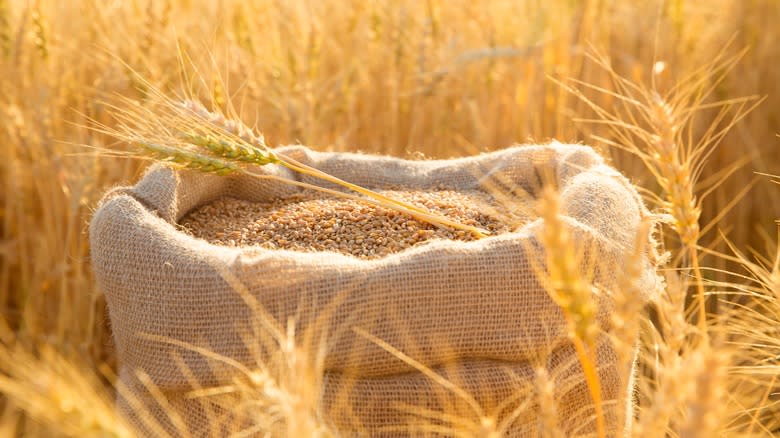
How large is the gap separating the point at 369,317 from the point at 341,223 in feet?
1.00

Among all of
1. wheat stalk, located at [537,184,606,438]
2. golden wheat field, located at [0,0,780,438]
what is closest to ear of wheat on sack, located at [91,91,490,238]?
golden wheat field, located at [0,0,780,438]

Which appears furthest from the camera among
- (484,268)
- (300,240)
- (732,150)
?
(732,150)

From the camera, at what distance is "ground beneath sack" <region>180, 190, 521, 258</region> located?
1239 millimetres

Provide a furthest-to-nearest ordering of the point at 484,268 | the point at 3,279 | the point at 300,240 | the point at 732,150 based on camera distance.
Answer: the point at 732,150
the point at 3,279
the point at 300,240
the point at 484,268

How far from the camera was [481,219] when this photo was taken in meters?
1.33

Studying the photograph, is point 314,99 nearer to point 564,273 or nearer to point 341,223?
point 341,223

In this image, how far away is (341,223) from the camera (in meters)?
1.30

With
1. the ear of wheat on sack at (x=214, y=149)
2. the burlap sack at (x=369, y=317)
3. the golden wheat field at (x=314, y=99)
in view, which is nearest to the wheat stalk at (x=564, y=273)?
the burlap sack at (x=369, y=317)

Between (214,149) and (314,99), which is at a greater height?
(314,99)

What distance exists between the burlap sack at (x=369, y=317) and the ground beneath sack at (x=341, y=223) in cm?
15

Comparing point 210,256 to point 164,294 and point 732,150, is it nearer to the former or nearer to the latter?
point 164,294

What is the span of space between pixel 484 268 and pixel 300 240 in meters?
0.34

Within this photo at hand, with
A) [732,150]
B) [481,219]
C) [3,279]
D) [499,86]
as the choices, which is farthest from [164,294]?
[732,150]

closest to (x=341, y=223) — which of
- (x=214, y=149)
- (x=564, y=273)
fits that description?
(x=214, y=149)
